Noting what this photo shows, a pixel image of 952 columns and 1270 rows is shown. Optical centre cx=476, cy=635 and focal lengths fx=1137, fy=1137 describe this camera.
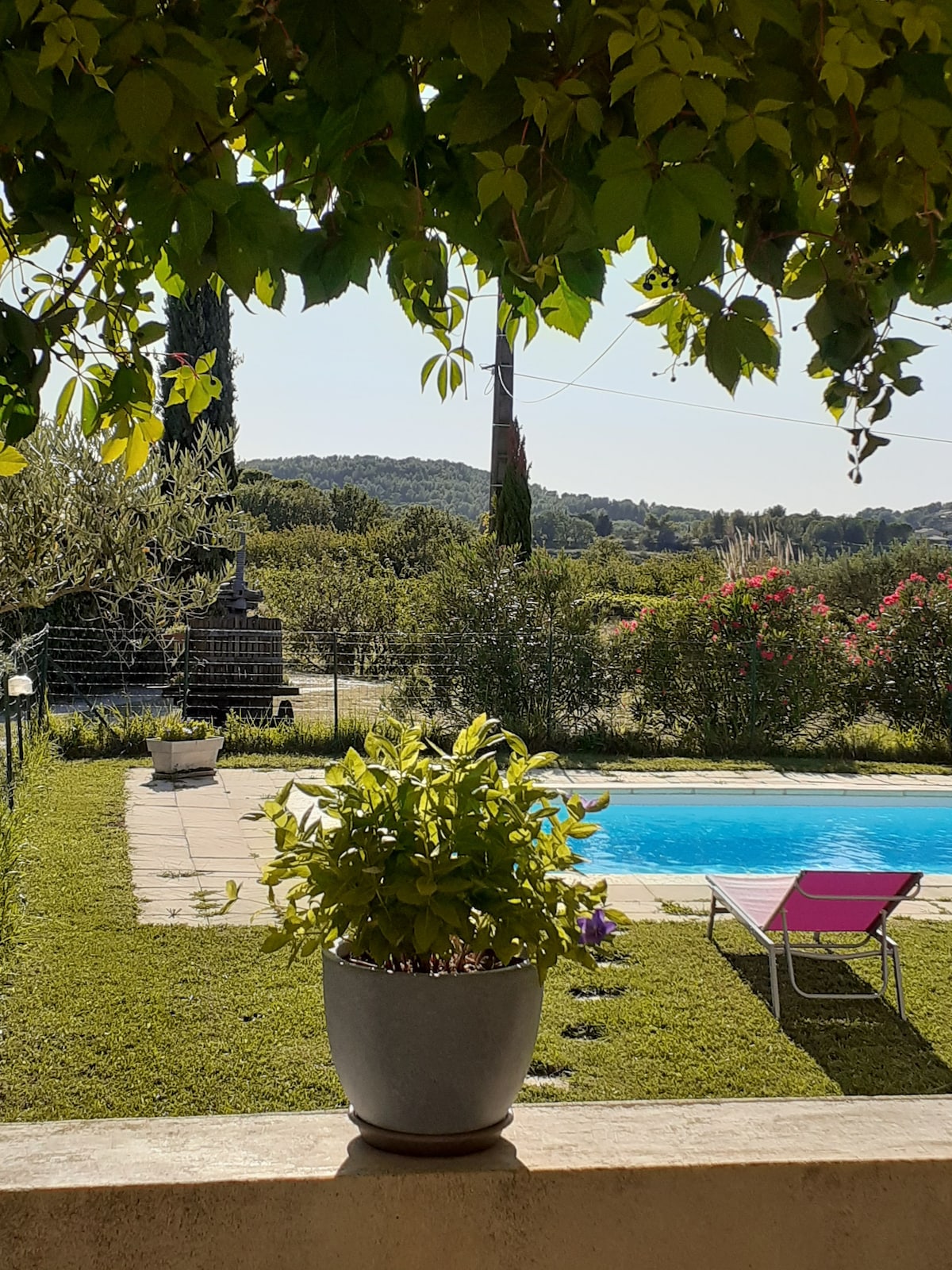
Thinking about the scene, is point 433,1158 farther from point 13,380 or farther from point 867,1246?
point 13,380

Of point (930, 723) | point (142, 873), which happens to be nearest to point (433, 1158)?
point (142, 873)

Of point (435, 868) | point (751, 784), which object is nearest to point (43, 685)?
point (751, 784)

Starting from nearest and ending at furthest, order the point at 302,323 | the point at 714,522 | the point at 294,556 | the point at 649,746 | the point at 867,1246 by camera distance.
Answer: the point at 867,1246, the point at 302,323, the point at 649,746, the point at 294,556, the point at 714,522

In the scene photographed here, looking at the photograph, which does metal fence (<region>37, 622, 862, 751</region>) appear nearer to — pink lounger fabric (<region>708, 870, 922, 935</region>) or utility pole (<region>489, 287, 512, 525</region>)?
utility pole (<region>489, 287, 512, 525</region>)

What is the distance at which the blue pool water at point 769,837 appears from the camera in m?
8.73

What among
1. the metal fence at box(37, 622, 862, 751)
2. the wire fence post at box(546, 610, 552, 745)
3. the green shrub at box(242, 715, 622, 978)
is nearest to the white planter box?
the metal fence at box(37, 622, 862, 751)

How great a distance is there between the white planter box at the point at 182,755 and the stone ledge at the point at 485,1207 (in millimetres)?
7517

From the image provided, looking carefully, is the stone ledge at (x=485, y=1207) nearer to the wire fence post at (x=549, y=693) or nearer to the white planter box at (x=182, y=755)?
the white planter box at (x=182, y=755)

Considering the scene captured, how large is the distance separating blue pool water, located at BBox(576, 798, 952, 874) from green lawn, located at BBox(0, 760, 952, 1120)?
3.13 m

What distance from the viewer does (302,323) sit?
1.74 metres

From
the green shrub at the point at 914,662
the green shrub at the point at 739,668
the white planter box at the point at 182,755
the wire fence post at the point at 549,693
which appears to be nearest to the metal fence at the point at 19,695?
the white planter box at the point at 182,755

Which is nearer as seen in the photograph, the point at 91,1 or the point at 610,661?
the point at 91,1

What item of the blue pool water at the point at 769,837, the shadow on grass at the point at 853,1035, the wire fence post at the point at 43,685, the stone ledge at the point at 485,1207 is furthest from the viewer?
the wire fence post at the point at 43,685

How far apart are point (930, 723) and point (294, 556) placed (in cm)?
1763
